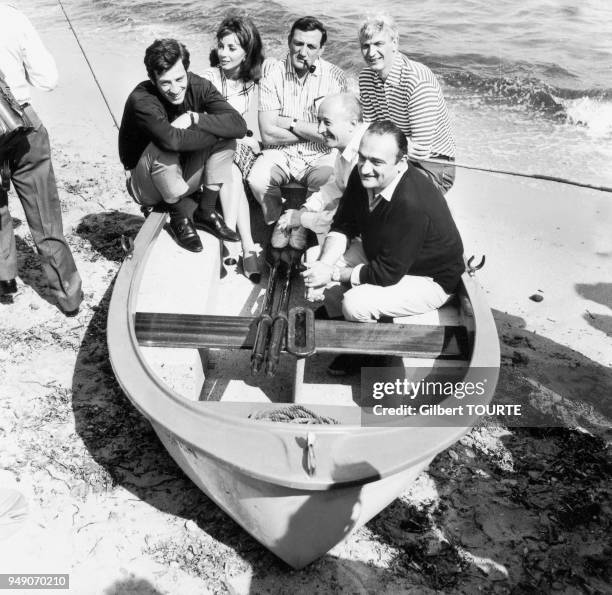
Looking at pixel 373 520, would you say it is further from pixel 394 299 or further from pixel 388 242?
pixel 388 242

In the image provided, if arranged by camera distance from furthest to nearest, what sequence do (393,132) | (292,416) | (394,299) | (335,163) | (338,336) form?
1. (335,163)
2. (394,299)
3. (338,336)
4. (393,132)
5. (292,416)

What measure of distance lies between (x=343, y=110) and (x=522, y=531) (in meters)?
2.36

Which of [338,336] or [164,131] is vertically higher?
[164,131]

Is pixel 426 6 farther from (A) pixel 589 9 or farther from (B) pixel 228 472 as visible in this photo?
(B) pixel 228 472

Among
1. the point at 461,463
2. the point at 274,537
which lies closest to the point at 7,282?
the point at 274,537

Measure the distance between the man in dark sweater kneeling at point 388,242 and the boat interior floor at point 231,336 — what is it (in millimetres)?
149

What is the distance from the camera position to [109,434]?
362cm

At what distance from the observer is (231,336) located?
3.15m

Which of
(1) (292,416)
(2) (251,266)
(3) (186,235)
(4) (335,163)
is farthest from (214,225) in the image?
(1) (292,416)

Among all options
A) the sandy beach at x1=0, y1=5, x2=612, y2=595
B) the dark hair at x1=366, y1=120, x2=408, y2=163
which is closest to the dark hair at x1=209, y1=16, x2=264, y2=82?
the dark hair at x1=366, y1=120, x2=408, y2=163

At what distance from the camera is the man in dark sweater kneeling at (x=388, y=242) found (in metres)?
3.01

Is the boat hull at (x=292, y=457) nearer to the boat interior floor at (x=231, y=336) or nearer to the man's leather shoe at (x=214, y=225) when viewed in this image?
the boat interior floor at (x=231, y=336)

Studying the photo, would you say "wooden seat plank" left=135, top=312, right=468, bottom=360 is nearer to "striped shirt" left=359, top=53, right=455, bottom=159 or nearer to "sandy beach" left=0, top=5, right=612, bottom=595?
"sandy beach" left=0, top=5, right=612, bottom=595

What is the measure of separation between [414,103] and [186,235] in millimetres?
1737
